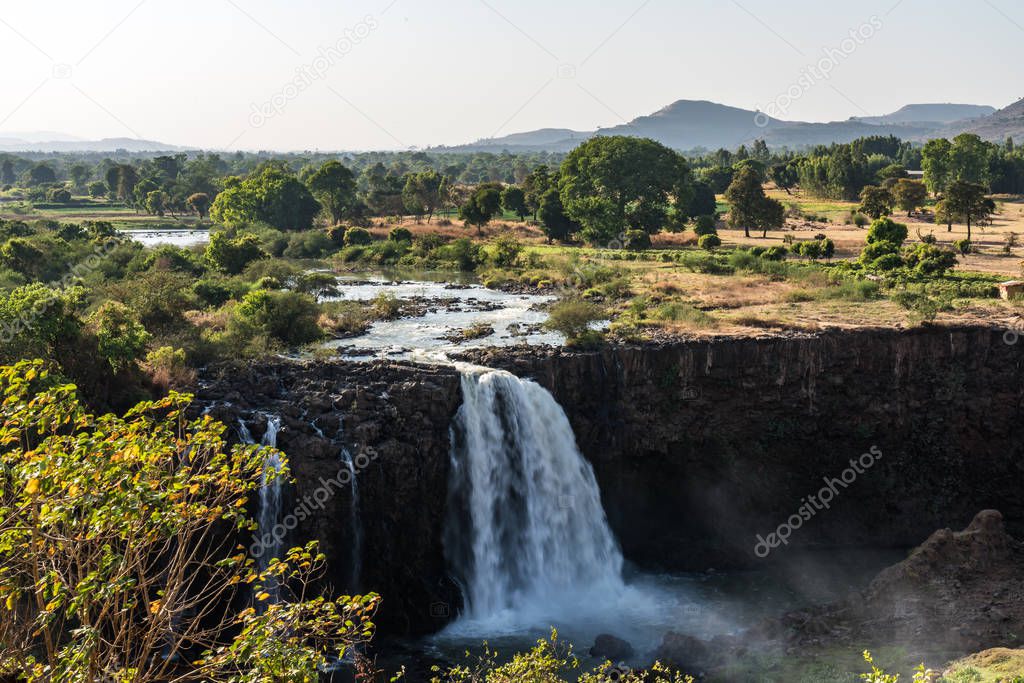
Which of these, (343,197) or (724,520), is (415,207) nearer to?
(343,197)

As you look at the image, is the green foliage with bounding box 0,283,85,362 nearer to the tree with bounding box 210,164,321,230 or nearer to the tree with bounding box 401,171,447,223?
the tree with bounding box 210,164,321,230

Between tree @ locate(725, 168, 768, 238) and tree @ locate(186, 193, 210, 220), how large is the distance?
74.8 metres

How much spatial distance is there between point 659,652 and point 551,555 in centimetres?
628

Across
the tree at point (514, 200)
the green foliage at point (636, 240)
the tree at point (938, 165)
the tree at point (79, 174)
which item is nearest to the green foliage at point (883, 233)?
the green foliage at point (636, 240)

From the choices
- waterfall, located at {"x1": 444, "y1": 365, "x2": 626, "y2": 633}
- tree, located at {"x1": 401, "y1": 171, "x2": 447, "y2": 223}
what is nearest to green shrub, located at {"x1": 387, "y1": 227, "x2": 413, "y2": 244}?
tree, located at {"x1": 401, "y1": 171, "x2": 447, "y2": 223}

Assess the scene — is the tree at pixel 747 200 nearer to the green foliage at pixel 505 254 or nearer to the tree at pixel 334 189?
the green foliage at pixel 505 254

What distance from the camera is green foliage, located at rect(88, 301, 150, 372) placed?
27.7m

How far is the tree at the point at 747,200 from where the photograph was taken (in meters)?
80.6

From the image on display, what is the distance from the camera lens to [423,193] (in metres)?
109

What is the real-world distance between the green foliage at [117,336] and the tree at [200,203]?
9820 centimetres

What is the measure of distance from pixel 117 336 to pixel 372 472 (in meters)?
9.46

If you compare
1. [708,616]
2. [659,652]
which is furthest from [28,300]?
[708,616]

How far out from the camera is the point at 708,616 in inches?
1123

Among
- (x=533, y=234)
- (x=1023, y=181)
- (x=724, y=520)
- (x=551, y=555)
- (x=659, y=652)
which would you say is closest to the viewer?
(x=659, y=652)
